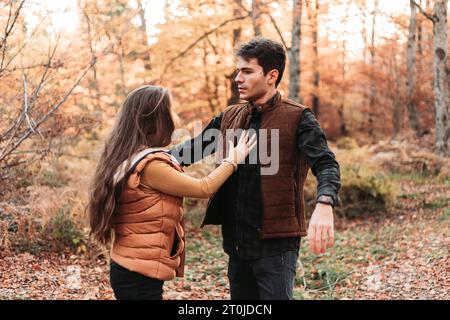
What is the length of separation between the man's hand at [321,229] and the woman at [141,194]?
0.54m

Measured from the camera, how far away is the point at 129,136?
2645 mm

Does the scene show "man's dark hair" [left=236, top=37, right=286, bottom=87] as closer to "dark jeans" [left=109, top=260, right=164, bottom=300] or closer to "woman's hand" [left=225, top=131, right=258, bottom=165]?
"woman's hand" [left=225, top=131, right=258, bottom=165]

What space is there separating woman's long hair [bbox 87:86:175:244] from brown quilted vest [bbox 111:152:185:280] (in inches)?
2.8

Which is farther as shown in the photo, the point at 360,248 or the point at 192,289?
the point at 360,248

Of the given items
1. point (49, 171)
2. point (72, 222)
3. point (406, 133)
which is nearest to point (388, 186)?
point (72, 222)

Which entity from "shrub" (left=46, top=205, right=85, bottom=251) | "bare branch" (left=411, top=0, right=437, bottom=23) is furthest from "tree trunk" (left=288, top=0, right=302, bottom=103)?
"shrub" (left=46, top=205, right=85, bottom=251)

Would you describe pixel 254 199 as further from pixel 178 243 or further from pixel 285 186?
pixel 178 243

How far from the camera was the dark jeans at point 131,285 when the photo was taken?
255 cm

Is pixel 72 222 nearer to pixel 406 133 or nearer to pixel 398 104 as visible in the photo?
pixel 406 133

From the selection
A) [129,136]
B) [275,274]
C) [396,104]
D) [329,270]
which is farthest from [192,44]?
[396,104]

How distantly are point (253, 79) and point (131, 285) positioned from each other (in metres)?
1.33
